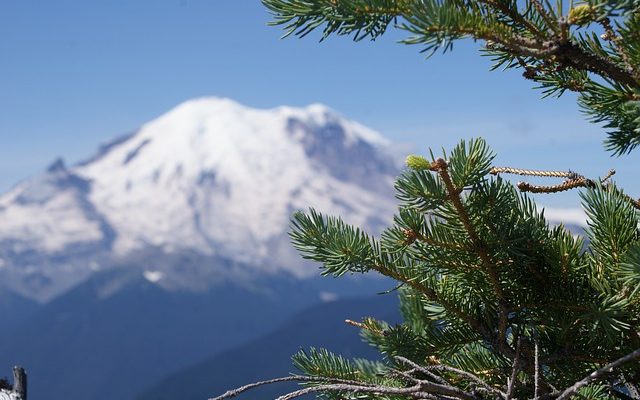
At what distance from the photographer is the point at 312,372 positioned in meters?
2.14

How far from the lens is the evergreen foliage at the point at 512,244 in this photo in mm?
1435

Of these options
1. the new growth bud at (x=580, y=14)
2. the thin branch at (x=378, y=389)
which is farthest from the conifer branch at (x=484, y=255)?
the new growth bud at (x=580, y=14)

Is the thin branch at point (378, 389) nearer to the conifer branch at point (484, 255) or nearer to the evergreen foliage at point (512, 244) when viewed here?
the evergreen foliage at point (512, 244)

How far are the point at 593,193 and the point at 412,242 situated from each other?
0.44m

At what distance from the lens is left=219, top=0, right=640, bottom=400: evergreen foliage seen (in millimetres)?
1435

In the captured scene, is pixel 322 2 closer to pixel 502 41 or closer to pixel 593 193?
pixel 502 41

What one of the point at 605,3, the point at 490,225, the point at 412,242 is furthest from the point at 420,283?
the point at 605,3

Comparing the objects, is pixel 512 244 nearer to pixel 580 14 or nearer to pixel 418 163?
pixel 418 163

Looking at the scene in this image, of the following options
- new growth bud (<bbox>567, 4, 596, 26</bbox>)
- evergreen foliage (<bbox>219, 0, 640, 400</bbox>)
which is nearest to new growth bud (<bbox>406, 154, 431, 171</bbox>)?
evergreen foliage (<bbox>219, 0, 640, 400</bbox>)

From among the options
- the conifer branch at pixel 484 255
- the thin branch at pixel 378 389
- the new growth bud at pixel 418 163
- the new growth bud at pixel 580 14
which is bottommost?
the thin branch at pixel 378 389

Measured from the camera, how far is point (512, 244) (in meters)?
1.66

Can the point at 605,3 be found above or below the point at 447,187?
above

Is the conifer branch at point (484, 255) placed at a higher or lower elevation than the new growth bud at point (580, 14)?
lower

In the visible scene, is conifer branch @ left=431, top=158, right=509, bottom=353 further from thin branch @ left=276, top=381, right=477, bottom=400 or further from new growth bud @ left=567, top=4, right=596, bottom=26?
new growth bud @ left=567, top=4, right=596, bottom=26
